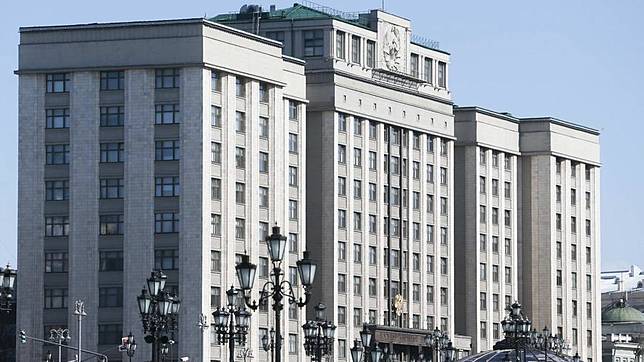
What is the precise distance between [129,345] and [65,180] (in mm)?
21927

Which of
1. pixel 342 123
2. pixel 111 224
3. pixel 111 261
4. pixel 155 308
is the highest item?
pixel 342 123

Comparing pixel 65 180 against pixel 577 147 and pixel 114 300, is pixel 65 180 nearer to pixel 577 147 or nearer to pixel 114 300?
pixel 114 300

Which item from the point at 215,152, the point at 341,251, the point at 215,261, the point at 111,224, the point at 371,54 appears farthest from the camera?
the point at 371,54

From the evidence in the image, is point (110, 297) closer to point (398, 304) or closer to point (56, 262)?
point (56, 262)

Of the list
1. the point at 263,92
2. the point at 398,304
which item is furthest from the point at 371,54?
the point at 398,304

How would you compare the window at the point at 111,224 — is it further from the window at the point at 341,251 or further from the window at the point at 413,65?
the window at the point at 413,65

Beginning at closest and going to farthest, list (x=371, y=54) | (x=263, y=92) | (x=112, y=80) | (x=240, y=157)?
(x=112, y=80)
(x=240, y=157)
(x=263, y=92)
(x=371, y=54)

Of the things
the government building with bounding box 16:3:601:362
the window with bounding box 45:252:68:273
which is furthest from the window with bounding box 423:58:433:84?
the window with bounding box 45:252:68:273

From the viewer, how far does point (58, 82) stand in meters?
139

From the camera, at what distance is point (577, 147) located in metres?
188

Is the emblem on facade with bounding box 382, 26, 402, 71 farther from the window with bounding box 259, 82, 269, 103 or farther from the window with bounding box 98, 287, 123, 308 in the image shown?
the window with bounding box 98, 287, 123, 308

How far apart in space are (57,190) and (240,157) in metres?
11.7

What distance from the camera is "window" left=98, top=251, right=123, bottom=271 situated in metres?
137

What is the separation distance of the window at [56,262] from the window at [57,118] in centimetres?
807
